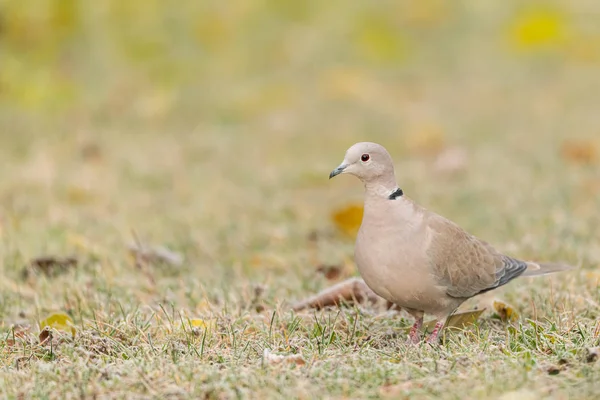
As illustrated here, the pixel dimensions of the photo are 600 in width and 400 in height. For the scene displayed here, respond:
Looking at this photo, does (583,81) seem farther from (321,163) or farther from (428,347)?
(428,347)

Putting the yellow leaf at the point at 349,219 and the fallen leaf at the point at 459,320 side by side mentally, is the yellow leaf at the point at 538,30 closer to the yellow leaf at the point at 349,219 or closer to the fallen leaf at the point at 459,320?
the yellow leaf at the point at 349,219

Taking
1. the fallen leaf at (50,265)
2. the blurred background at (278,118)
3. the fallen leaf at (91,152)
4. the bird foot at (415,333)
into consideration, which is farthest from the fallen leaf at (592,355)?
the fallen leaf at (91,152)

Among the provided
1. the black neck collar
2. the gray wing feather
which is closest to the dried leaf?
the gray wing feather

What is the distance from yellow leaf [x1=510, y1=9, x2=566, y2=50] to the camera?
497 inches

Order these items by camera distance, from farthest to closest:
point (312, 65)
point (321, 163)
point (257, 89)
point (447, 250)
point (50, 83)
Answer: point (312, 65) < point (257, 89) < point (50, 83) < point (321, 163) < point (447, 250)

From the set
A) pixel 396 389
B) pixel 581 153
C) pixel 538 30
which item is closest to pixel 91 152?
pixel 581 153

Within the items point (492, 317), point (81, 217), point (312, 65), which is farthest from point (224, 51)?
point (492, 317)

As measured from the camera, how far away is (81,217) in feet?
21.9

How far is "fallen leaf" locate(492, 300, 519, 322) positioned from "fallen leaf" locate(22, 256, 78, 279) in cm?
239

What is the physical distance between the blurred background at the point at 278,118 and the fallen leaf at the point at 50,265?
32 cm

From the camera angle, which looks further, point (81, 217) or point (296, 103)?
point (296, 103)

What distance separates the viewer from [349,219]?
6.40 m

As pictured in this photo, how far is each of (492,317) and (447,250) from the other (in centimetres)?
47

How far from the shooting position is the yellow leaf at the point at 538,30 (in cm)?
1262
